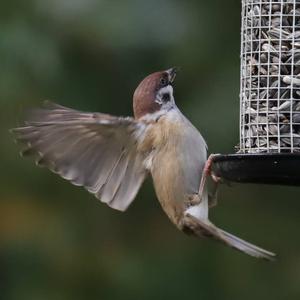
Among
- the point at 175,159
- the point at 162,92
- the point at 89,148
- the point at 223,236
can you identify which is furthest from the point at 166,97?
the point at 223,236

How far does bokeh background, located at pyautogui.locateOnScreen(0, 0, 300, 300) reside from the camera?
30.9 ft

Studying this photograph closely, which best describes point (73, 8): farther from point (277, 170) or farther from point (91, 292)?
point (277, 170)

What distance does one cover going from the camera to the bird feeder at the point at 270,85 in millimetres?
6879

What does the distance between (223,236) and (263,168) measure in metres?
0.41

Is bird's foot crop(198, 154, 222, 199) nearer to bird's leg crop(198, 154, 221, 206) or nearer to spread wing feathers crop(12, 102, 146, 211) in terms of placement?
bird's leg crop(198, 154, 221, 206)

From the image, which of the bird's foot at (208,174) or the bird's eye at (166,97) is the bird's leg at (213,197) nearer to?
the bird's foot at (208,174)

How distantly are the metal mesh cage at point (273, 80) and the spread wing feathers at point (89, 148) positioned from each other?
1.73 ft

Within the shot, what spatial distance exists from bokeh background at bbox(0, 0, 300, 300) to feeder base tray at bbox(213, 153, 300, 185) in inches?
102

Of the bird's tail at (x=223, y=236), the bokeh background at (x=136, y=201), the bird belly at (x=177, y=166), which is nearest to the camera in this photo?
the bird's tail at (x=223, y=236)

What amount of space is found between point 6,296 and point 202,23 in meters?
2.16

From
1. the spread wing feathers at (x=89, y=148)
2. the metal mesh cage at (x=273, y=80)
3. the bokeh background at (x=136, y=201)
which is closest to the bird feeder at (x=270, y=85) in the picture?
the metal mesh cage at (x=273, y=80)

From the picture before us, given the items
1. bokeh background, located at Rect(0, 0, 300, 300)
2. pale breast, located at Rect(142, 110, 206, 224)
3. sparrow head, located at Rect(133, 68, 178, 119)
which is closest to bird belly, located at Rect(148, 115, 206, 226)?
pale breast, located at Rect(142, 110, 206, 224)

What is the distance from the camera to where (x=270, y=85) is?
6992 millimetres

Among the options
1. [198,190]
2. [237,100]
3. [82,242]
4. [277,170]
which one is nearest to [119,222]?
[82,242]
